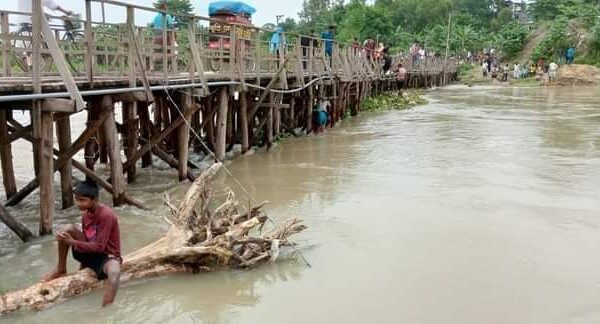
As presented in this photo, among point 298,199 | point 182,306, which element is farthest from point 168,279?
point 298,199

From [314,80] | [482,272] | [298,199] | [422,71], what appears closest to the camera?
[482,272]

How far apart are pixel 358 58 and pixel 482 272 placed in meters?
16.3

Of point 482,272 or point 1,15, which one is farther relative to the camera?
point 1,15

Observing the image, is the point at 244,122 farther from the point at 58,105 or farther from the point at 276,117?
the point at 58,105

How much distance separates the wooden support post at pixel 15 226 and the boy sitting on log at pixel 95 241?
5.48 feet

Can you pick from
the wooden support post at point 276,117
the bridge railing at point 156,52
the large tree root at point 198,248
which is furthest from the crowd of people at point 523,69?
the large tree root at point 198,248

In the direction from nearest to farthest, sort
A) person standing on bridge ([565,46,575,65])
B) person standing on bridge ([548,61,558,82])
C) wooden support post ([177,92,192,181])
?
wooden support post ([177,92,192,181]) → person standing on bridge ([548,61,558,82]) → person standing on bridge ([565,46,575,65])

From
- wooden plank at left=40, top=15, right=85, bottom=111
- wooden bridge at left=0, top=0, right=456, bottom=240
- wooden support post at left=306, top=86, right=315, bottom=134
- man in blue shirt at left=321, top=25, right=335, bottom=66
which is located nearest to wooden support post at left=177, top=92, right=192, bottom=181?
wooden bridge at left=0, top=0, right=456, bottom=240

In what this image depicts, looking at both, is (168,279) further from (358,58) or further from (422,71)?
(422,71)

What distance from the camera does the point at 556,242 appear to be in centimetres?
779

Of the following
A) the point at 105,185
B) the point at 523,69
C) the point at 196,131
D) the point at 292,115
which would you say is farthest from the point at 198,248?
the point at 523,69

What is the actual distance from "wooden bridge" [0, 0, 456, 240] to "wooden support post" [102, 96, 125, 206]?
14mm

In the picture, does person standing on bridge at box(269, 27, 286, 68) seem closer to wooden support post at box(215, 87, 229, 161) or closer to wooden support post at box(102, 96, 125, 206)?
wooden support post at box(215, 87, 229, 161)

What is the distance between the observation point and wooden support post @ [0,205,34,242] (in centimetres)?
689
